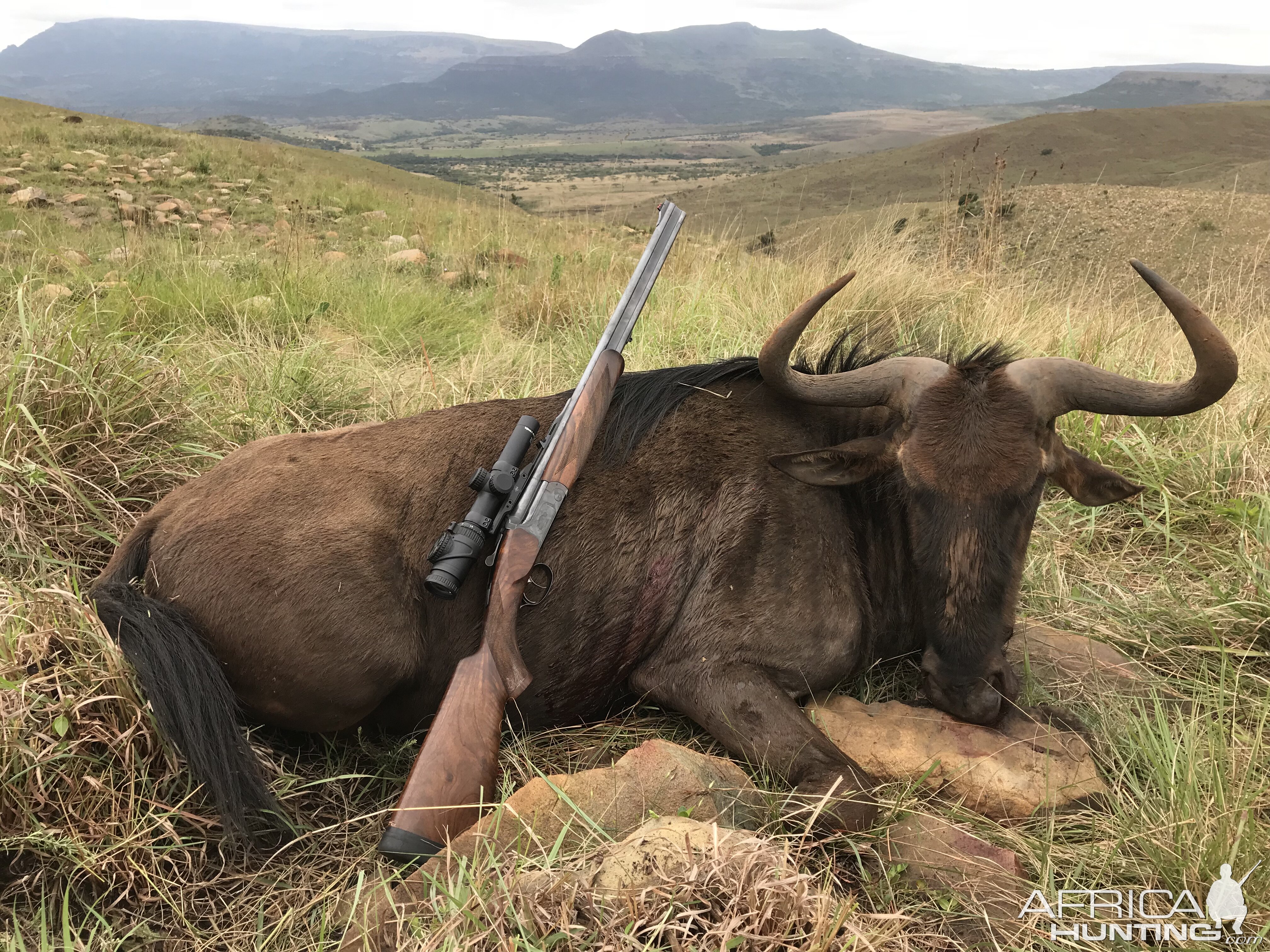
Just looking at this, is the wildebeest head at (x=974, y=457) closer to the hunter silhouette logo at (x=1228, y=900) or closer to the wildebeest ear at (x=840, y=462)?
the wildebeest ear at (x=840, y=462)

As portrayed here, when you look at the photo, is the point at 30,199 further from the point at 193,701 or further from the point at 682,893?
the point at 682,893

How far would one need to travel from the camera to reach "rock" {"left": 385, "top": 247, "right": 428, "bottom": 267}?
1073 centimetres

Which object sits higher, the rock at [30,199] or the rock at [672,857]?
the rock at [30,199]

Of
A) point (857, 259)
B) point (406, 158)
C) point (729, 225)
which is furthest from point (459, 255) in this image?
point (406, 158)

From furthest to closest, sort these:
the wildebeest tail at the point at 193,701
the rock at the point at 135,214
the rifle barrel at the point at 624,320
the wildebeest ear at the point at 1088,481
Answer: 1. the rock at the point at 135,214
2. the wildebeest ear at the point at 1088,481
3. the rifle barrel at the point at 624,320
4. the wildebeest tail at the point at 193,701

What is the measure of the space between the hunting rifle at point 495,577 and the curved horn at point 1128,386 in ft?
5.27

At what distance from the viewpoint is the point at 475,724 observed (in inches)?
102

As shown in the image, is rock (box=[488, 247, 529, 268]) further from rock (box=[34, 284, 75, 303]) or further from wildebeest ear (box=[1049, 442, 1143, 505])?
wildebeest ear (box=[1049, 442, 1143, 505])

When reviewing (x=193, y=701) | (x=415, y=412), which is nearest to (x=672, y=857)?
(x=193, y=701)

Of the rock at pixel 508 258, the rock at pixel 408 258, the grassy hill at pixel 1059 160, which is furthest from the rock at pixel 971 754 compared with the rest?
the grassy hill at pixel 1059 160

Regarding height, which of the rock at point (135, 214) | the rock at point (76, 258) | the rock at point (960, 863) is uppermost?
the rock at point (135, 214)

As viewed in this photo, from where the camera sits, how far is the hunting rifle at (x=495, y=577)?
243 cm

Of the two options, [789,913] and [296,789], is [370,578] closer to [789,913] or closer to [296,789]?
[296,789]

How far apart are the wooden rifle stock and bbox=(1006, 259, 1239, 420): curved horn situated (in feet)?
5.70
